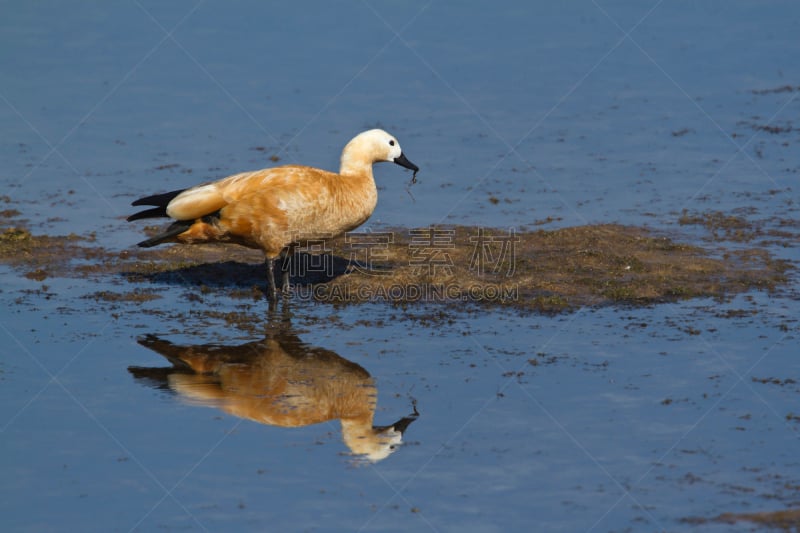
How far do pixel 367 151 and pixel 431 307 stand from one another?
1.79 metres

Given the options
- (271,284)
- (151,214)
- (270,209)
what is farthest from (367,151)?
(151,214)

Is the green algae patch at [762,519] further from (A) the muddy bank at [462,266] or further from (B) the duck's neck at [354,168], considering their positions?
(B) the duck's neck at [354,168]

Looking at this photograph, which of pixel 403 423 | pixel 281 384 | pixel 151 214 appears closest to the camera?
pixel 403 423

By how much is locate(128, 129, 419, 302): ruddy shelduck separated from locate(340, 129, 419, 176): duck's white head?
0.19 m

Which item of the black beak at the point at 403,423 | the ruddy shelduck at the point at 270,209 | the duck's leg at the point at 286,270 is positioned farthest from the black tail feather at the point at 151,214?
the black beak at the point at 403,423

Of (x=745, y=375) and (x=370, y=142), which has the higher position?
(x=370, y=142)

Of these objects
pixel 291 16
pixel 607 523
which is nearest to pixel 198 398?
pixel 607 523

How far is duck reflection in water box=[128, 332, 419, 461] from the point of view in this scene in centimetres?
843

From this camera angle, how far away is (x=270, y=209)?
36.8 ft

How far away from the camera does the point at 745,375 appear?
29.8 ft

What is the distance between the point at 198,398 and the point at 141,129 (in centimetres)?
849

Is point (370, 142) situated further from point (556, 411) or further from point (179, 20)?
point (179, 20)

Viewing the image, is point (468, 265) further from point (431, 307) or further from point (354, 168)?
point (354, 168)

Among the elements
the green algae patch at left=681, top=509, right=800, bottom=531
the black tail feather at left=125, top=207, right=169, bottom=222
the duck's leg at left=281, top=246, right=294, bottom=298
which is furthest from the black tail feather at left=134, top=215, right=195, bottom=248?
the green algae patch at left=681, top=509, right=800, bottom=531
